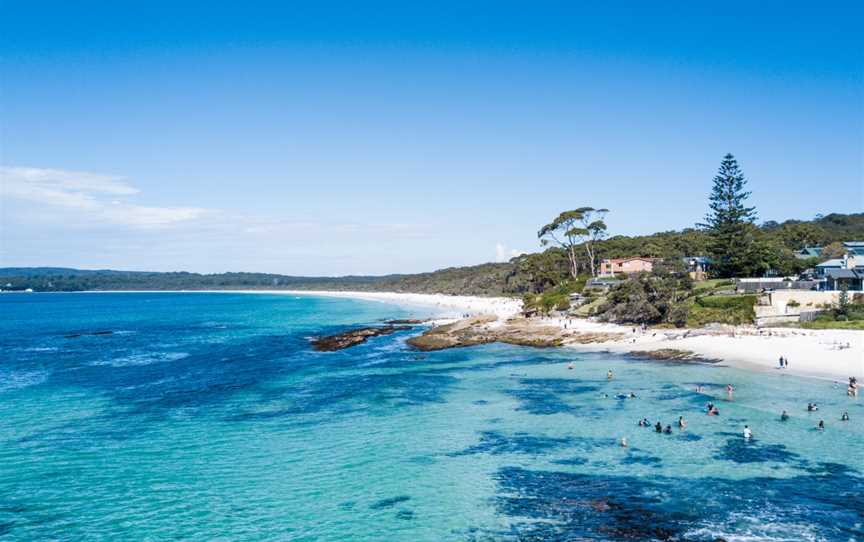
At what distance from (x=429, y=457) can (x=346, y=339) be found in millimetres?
43364

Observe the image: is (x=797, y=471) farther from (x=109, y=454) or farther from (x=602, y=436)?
(x=109, y=454)

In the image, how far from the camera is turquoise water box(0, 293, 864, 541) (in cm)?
1886

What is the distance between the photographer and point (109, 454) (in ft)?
86.9

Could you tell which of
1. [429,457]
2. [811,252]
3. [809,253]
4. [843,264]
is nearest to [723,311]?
[843,264]

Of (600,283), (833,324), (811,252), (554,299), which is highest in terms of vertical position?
(811,252)

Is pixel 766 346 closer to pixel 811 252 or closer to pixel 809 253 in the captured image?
pixel 809 253

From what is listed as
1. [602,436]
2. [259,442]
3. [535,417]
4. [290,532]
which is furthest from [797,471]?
[259,442]

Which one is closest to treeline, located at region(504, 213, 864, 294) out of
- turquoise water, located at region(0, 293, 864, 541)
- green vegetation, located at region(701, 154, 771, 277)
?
green vegetation, located at region(701, 154, 771, 277)

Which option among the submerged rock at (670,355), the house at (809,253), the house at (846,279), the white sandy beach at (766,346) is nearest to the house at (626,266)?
the house at (809,253)

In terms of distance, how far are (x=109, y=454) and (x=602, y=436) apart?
73.8ft

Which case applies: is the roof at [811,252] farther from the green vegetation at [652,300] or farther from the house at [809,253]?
the green vegetation at [652,300]

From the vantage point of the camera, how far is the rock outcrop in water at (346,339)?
62.5 m

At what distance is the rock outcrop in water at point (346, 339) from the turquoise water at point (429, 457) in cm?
1578

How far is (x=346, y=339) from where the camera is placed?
6750 centimetres
